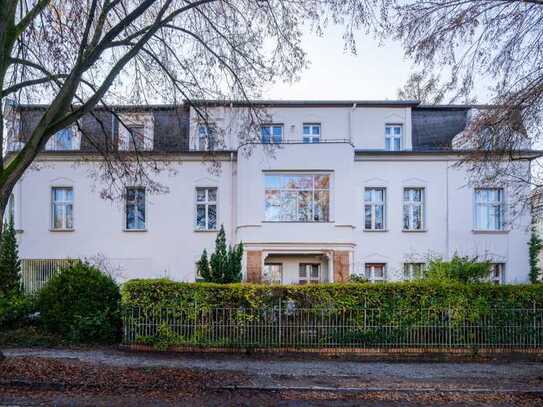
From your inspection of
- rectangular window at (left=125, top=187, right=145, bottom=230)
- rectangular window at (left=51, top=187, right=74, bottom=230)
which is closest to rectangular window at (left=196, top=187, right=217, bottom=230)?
rectangular window at (left=125, top=187, right=145, bottom=230)

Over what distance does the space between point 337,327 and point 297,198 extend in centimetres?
929

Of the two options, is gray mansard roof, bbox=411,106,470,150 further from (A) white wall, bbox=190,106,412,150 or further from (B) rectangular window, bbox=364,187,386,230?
(B) rectangular window, bbox=364,187,386,230

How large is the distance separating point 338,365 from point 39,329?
856 cm

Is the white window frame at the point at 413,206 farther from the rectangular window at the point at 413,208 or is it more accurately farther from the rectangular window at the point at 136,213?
the rectangular window at the point at 136,213

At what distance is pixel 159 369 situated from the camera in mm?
Result: 9297

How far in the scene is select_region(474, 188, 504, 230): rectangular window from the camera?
71.9ft

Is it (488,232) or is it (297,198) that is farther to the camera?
(488,232)

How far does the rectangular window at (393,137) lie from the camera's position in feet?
74.9

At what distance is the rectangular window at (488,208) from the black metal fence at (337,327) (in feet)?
34.3

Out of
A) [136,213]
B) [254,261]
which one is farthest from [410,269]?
[136,213]

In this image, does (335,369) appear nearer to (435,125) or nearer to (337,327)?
(337,327)

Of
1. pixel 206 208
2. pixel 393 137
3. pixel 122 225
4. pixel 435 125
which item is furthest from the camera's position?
pixel 435 125

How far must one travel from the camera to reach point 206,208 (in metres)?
22.1

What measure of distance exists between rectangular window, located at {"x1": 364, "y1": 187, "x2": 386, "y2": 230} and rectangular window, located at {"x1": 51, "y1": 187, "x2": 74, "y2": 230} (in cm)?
1399
